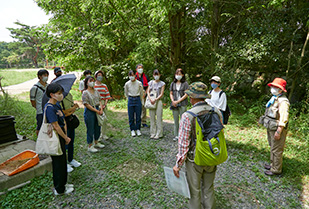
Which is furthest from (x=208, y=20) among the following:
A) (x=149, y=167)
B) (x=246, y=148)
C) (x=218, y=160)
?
(x=218, y=160)

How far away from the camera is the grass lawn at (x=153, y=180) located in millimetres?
2867

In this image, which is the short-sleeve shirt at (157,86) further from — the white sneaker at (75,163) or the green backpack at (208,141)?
the green backpack at (208,141)

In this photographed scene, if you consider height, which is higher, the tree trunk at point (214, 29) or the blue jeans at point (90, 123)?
the tree trunk at point (214, 29)

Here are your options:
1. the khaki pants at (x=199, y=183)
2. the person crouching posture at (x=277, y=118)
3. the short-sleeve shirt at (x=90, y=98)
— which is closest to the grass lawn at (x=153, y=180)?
the person crouching posture at (x=277, y=118)

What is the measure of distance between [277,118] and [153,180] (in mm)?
2556

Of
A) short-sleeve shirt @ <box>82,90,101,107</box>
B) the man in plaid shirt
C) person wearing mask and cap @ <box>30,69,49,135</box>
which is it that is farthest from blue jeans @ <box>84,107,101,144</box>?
the man in plaid shirt

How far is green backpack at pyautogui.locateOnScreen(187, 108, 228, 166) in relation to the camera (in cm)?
207

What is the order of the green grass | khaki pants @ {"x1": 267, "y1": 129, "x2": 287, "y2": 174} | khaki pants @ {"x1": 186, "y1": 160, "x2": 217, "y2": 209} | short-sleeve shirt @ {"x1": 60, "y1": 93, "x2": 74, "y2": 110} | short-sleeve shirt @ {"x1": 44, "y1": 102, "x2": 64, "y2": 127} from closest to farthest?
khaki pants @ {"x1": 186, "y1": 160, "x2": 217, "y2": 209}
short-sleeve shirt @ {"x1": 44, "y1": 102, "x2": 64, "y2": 127}
khaki pants @ {"x1": 267, "y1": 129, "x2": 287, "y2": 174}
short-sleeve shirt @ {"x1": 60, "y1": 93, "x2": 74, "y2": 110}
the green grass

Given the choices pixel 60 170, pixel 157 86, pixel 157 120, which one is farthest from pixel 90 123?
pixel 157 86

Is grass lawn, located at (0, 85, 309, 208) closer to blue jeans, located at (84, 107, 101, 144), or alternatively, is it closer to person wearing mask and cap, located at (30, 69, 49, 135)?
blue jeans, located at (84, 107, 101, 144)

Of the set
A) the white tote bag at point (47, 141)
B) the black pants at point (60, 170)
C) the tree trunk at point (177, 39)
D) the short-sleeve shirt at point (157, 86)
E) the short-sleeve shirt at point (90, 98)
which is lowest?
the black pants at point (60, 170)

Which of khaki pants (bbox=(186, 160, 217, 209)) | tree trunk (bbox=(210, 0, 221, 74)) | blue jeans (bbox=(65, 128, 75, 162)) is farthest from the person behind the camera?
tree trunk (bbox=(210, 0, 221, 74))

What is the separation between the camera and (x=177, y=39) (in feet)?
29.8

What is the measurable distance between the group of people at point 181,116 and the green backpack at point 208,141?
0.09 m
